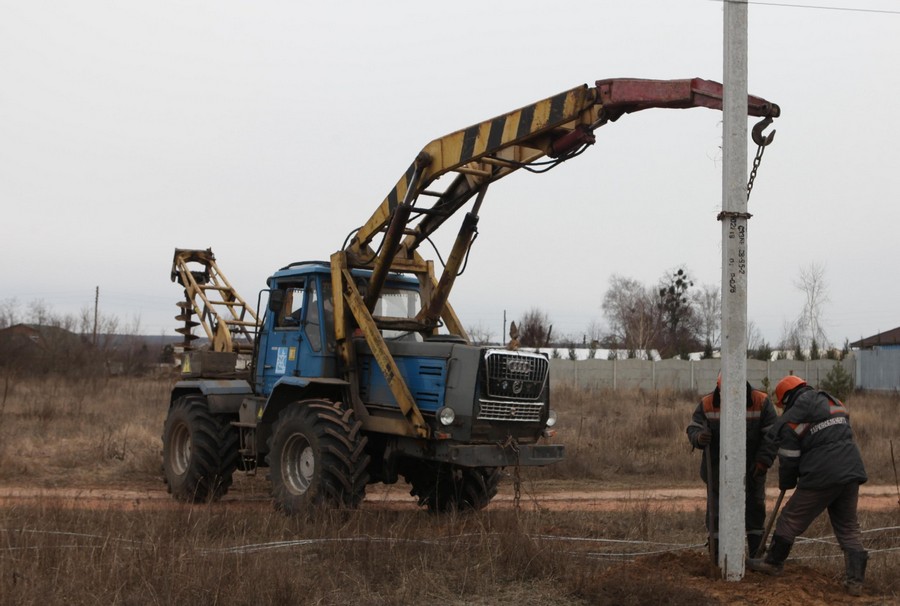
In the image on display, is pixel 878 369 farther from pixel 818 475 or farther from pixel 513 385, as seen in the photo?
pixel 818 475

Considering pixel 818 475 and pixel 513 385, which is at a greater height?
pixel 513 385

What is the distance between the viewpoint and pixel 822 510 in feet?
25.9

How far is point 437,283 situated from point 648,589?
18.8 feet

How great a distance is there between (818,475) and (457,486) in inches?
199

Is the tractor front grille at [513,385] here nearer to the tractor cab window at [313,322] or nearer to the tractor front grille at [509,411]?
the tractor front grille at [509,411]

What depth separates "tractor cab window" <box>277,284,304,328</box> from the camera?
1199 cm

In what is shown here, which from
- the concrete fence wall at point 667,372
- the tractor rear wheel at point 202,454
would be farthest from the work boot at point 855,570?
the concrete fence wall at point 667,372

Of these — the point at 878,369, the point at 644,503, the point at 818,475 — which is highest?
the point at 878,369

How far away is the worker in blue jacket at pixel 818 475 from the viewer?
7.83 m

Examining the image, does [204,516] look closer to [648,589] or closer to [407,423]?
[407,423]

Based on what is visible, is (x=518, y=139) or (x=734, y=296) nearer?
(x=734, y=296)

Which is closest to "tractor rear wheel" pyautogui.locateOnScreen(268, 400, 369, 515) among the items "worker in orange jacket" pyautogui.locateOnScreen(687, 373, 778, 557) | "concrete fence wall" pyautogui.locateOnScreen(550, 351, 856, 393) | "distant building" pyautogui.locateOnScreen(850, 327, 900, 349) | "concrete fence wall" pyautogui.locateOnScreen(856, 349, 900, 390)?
"worker in orange jacket" pyautogui.locateOnScreen(687, 373, 778, 557)

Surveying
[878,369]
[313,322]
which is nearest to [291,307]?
[313,322]

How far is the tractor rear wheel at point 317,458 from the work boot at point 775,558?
14.0 feet
